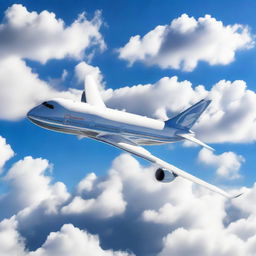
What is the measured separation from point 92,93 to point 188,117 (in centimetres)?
1748

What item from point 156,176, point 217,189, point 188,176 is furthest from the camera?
point 156,176

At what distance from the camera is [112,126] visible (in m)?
48.5

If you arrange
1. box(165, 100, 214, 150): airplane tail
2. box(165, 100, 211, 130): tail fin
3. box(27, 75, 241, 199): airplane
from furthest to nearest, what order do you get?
1. box(165, 100, 211, 130): tail fin
2. box(165, 100, 214, 150): airplane tail
3. box(27, 75, 241, 199): airplane

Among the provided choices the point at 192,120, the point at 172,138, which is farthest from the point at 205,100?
the point at 172,138

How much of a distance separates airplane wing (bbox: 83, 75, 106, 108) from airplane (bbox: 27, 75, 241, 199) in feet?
0.66

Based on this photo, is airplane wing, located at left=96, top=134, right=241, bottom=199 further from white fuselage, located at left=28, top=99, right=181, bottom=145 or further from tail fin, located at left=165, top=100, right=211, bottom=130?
tail fin, located at left=165, top=100, right=211, bottom=130

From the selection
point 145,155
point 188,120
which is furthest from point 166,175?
point 188,120

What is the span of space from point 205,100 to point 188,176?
27.5 meters

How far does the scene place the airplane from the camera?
4172cm

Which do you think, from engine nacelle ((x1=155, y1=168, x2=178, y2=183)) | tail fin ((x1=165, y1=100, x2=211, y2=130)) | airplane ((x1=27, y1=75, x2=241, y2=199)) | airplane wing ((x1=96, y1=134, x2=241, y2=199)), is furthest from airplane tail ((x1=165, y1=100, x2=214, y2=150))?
engine nacelle ((x1=155, y1=168, x2=178, y2=183))

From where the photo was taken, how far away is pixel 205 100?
6369cm

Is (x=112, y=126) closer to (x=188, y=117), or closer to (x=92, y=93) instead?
(x=92, y=93)

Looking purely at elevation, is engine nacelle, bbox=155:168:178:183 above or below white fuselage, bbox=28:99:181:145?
below

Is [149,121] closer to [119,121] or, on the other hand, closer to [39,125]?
[119,121]
